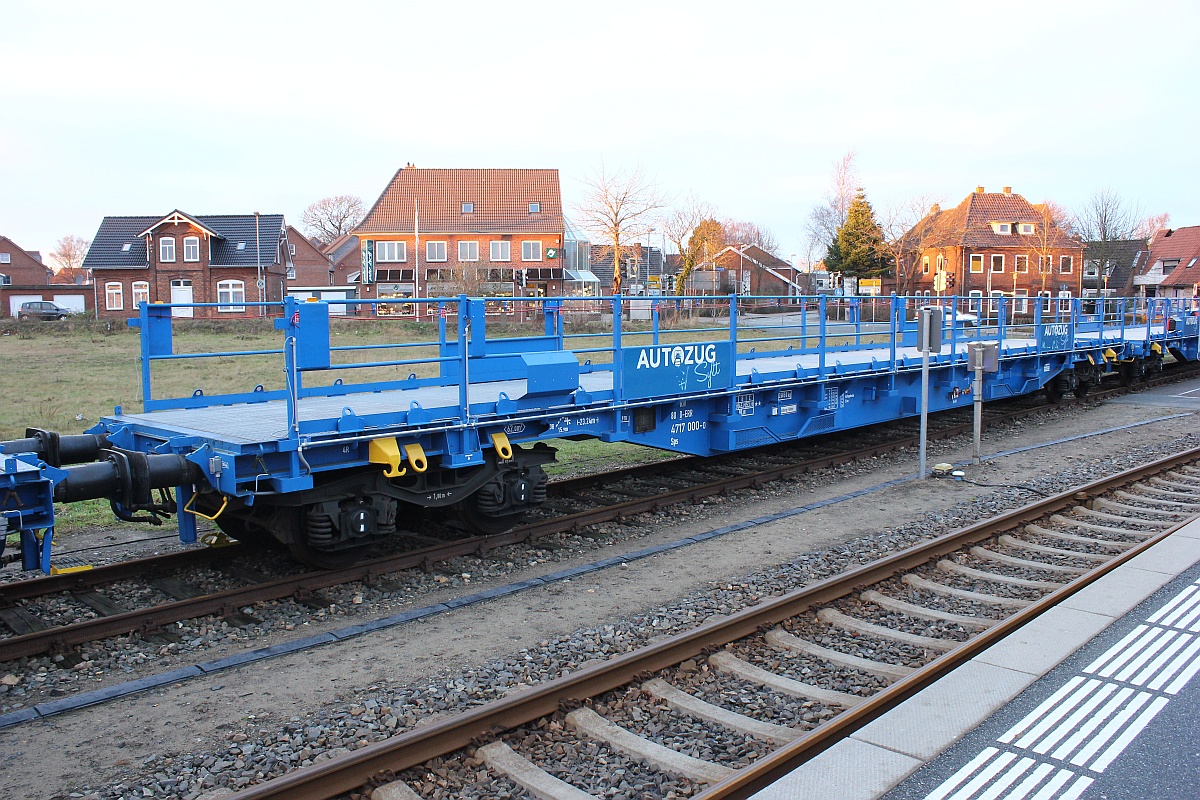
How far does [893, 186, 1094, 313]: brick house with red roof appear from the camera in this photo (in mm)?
60250

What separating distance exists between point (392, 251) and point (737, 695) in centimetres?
5643

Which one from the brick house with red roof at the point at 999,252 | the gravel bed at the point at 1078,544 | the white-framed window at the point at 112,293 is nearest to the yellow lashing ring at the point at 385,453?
the gravel bed at the point at 1078,544

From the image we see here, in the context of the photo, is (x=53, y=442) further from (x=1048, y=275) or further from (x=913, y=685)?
(x=1048, y=275)

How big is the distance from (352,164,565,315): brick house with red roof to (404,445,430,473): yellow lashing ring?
164 ft

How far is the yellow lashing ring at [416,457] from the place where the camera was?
23.6 feet

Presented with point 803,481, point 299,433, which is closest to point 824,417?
point 803,481

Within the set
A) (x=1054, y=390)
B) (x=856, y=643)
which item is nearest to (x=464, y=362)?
(x=856, y=643)

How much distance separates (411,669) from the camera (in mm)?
5668

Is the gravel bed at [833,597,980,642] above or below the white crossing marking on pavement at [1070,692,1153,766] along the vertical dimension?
below

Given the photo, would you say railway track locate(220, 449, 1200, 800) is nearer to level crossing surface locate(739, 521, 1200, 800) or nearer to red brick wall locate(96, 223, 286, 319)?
level crossing surface locate(739, 521, 1200, 800)

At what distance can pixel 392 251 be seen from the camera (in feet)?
192

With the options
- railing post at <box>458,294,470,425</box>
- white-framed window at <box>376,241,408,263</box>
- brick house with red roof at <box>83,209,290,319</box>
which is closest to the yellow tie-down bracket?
railing post at <box>458,294,470,425</box>

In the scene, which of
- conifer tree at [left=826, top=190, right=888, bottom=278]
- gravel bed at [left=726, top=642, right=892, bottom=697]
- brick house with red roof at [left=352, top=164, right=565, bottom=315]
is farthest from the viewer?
brick house with red roof at [left=352, top=164, right=565, bottom=315]

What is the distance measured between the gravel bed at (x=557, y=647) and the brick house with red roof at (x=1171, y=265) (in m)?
70.9
